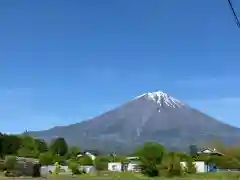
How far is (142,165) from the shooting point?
6366 cm

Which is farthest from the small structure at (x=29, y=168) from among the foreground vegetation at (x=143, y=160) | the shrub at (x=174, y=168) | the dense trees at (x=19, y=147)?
the dense trees at (x=19, y=147)

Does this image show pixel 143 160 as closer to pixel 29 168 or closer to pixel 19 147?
pixel 29 168

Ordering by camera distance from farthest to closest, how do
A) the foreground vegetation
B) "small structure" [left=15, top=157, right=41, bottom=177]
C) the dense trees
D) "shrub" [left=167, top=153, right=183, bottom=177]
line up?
the dense trees → "shrub" [left=167, top=153, right=183, bottom=177] → "small structure" [left=15, top=157, right=41, bottom=177] → the foreground vegetation

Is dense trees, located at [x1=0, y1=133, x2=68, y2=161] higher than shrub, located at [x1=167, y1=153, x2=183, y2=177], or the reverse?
dense trees, located at [x1=0, y1=133, x2=68, y2=161]

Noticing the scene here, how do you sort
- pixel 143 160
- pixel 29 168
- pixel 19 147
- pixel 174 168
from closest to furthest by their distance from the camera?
pixel 29 168 → pixel 174 168 → pixel 143 160 → pixel 19 147

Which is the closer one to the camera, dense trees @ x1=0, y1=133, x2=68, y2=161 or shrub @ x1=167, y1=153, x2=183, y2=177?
shrub @ x1=167, y1=153, x2=183, y2=177

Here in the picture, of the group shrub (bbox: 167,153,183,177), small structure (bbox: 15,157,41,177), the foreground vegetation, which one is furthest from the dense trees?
small structure (bbox: 15,157,41,177)

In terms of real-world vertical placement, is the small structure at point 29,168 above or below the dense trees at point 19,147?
below

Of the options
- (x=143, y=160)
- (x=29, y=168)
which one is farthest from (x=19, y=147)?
(x=29, y=168)

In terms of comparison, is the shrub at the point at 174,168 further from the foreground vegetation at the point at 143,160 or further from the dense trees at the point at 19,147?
the dense trees at the point at 19,147

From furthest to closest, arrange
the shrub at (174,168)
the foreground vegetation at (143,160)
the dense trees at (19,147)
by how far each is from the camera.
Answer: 1. the dense trees at (19,147)
2. the shrub at (174,168)
3. the foreground vegetation at (143,160)

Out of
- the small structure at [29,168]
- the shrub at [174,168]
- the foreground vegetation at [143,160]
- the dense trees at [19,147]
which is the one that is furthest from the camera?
the dense trees at [19,147]

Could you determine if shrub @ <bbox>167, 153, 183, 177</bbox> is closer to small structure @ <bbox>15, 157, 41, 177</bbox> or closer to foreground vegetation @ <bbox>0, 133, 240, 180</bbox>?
foreground vegetation @ <bbox>0, 133, 240, 180</bbox>

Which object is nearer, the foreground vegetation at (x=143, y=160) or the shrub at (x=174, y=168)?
the foreground vegetation at (x=143, y=160)
